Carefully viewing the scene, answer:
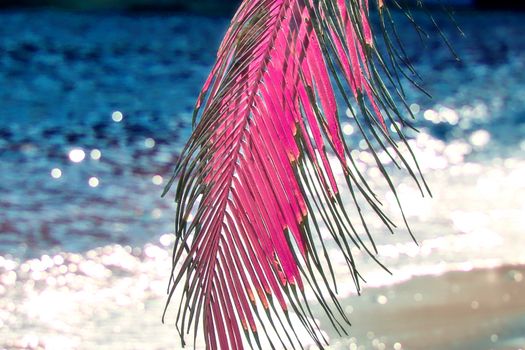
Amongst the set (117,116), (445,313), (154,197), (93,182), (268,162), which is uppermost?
(117,116)

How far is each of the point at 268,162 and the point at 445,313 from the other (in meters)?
2.65

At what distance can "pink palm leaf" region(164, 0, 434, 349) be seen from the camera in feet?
2.95

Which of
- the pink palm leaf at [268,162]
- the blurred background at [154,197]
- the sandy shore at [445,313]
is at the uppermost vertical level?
the blurred background at [154,197]

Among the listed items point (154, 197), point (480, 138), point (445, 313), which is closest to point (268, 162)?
point (445, 313)

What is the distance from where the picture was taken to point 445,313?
11.3 feet

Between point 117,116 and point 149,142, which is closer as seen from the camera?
point 149,142

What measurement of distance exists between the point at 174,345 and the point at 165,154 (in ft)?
11.3

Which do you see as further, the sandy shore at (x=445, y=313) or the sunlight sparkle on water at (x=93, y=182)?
the sunlight sparkle on water at (x=93, y=182)

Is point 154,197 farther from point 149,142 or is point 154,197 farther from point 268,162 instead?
point 268,162

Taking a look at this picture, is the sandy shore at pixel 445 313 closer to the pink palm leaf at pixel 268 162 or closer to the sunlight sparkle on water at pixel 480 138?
the pink palm leaf at pixel 268 162

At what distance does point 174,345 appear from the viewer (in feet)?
10.6

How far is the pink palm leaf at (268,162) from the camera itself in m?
0.90

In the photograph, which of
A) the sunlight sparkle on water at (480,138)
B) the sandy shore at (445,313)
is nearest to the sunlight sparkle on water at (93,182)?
the sandy shore at (445,313)

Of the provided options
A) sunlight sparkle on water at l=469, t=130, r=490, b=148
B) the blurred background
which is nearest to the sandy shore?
the blurred background
